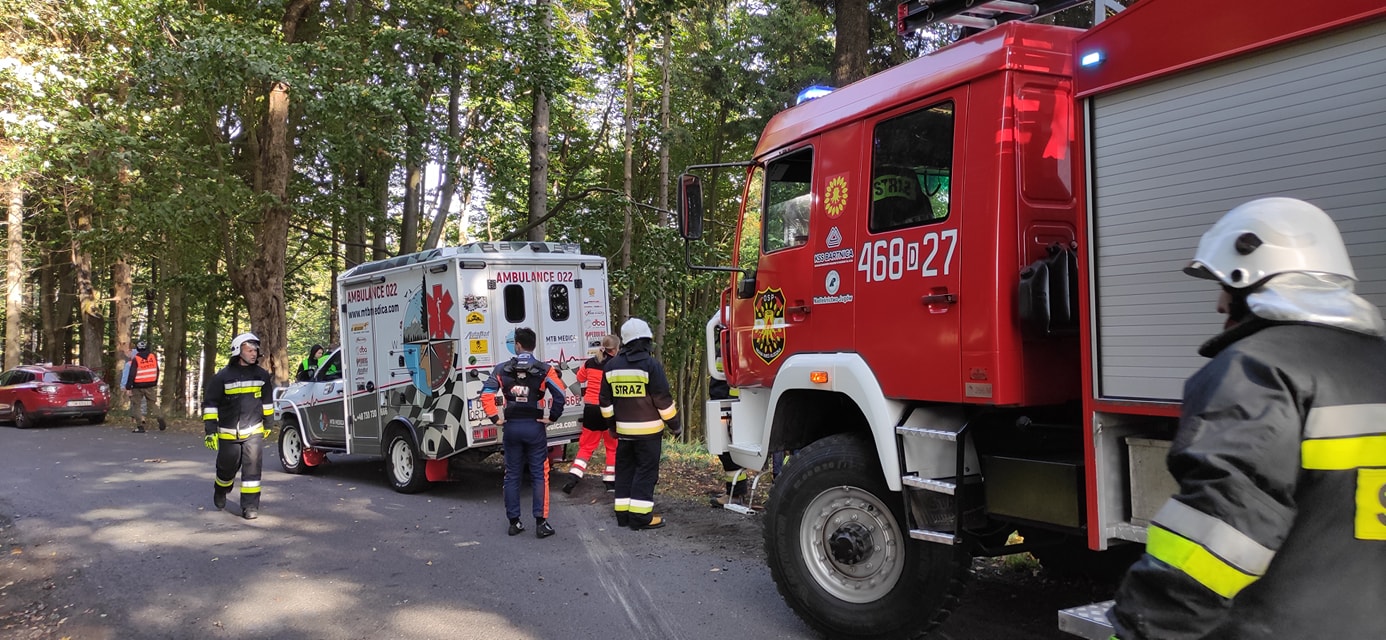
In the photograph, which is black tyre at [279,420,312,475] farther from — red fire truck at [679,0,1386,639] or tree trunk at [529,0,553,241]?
red fire truck at [679,0,1386,639]

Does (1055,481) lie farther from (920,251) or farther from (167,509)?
(167,509)

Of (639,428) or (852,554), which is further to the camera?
(639,428)

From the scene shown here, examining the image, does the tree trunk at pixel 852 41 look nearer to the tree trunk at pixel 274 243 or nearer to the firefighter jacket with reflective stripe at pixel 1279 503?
the firefighter jacket with reflective stripe at pixel 1279 503

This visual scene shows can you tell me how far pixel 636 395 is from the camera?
294 inches

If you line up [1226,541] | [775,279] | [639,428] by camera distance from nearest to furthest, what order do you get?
[1226,541] → [775,279] → [639,428]

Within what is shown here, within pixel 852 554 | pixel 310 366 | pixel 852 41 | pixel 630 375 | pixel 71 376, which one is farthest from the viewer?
pixel 71 376

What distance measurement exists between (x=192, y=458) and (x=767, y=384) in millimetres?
11034

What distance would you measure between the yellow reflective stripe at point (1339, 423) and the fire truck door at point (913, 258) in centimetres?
218

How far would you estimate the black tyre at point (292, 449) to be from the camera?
11.0 meters

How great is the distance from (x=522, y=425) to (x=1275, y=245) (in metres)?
6.21

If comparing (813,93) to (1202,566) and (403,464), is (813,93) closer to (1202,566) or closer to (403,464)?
(1202,566)

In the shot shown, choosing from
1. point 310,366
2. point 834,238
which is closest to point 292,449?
point 310,366

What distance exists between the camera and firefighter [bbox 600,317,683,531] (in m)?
7.30

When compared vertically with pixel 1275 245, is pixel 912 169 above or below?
above
